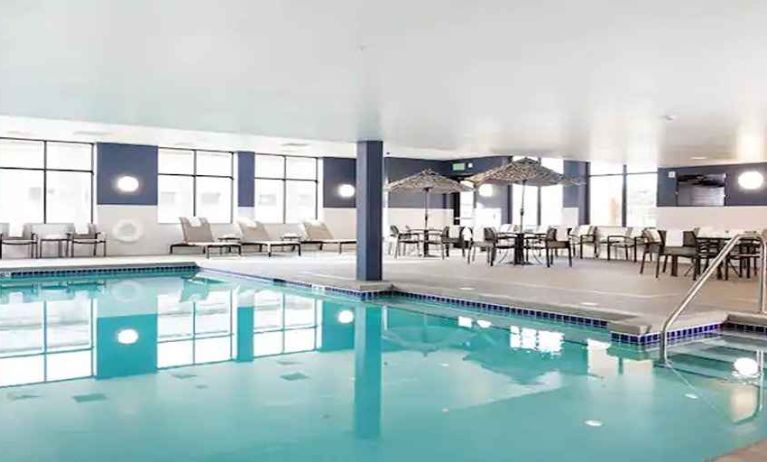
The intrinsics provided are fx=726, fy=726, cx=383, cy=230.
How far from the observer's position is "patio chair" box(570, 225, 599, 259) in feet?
49.3

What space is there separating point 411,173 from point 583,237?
5.57m

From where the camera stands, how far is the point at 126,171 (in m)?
15.0

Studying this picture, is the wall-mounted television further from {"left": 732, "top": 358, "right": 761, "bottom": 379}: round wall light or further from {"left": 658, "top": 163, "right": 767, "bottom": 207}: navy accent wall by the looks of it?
{"left": 732, "top": 358, "right": 761, "bottom": 379}: round wall light

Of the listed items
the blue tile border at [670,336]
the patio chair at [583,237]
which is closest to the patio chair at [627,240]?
the patio chair at [583,237]

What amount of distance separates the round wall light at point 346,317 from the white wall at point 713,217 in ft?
31.8

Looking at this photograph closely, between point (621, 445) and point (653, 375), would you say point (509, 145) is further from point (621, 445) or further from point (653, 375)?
point (621, 445)

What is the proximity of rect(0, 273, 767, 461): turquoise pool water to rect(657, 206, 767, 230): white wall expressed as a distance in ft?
29.4

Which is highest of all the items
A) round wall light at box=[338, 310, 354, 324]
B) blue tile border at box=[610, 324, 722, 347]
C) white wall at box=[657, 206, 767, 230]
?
white wall at box=[657, 206, 767, 230]

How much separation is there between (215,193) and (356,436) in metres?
13.9

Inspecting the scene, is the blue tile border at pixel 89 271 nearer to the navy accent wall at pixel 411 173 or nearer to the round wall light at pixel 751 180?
the navy accent wall at pixel 411 173

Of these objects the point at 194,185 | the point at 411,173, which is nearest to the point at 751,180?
the point at 411,173

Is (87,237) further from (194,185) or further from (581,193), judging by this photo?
(581,193)

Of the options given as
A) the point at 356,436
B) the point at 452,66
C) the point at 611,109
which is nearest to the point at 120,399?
the point at 356,436

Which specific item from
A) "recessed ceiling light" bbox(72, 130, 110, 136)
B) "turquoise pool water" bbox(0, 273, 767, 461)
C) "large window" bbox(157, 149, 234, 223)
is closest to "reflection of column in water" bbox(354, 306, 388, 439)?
"turquoise pool water" bbox(0, 273, 767, 461)
